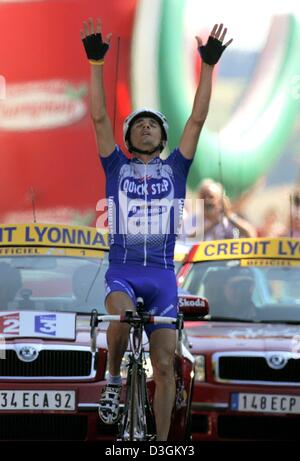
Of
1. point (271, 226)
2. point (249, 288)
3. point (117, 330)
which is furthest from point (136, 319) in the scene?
point (271, 226)

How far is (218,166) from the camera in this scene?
16062mm

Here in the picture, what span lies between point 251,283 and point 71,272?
1.42 metres

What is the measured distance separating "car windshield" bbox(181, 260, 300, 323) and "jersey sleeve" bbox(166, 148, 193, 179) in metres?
2.52

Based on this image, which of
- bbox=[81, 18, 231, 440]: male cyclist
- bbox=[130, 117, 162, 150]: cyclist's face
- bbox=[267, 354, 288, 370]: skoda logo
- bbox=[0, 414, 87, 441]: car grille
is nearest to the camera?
bbox=[81, 18, 231, 440]: male cyclist

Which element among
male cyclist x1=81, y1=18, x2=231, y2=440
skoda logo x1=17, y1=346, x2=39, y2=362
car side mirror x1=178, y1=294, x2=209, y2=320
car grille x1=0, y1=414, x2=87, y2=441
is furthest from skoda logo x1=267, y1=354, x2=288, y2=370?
male cyclist x1=81, y1=18, x2=231, y2=440

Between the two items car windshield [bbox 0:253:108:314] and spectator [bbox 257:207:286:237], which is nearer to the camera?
car windshield [bbox 0:253:108:314]

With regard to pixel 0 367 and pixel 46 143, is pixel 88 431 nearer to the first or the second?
pixel 0 367

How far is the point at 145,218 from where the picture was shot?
22.7 feet

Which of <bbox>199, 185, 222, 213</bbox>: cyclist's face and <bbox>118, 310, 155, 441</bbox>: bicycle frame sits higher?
<bbox>199, 185, 222, 213</bbox>: cyclist's face

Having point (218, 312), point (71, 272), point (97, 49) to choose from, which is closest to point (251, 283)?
point (218, 312)

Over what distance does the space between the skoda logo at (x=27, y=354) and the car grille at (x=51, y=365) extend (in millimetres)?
18

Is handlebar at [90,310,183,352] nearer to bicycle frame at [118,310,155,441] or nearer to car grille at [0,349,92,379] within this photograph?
bicycle frame at [118,310,155,441]

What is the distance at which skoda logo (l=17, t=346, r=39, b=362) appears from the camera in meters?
7.85

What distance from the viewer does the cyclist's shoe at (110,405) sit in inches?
262
